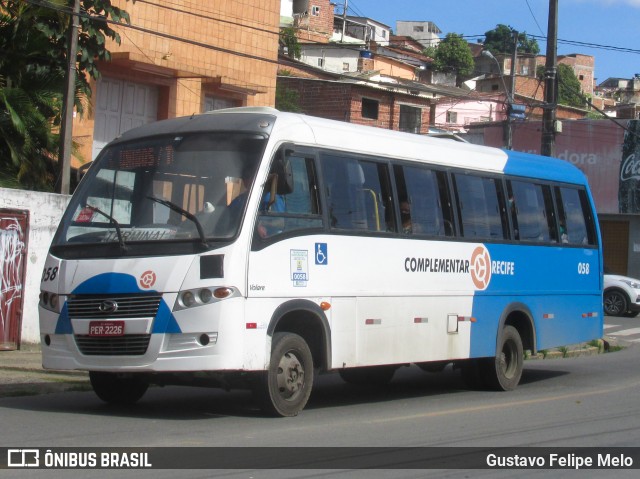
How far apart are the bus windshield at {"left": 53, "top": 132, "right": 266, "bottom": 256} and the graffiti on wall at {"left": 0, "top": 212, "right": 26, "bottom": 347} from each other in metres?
5.29

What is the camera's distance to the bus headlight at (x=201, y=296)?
9234 millimetres

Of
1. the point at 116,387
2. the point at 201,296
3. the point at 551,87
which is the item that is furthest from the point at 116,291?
the point at 551,87

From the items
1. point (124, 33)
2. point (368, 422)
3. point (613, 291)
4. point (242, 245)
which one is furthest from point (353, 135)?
point (613, 291)

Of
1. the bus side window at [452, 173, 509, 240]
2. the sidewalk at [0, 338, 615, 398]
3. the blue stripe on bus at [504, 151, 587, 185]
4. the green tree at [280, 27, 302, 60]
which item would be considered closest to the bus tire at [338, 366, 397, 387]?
the bus side window at [452, 173, 509, 240]

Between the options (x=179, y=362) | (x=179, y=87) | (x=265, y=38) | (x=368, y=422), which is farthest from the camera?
(x=265, y=38)

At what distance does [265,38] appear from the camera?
84.7ft

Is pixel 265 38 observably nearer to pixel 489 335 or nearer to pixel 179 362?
pixel 489 335

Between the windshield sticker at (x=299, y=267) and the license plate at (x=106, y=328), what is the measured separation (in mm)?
1760

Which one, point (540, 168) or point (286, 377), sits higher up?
point (540, 168)

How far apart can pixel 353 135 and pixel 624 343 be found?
1351cm

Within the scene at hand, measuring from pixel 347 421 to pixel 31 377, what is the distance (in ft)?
Answer: 15.2

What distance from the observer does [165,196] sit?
32.2 ft

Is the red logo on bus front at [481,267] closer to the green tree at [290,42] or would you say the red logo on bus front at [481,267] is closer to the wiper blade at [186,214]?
the wiper blade at [186,214]

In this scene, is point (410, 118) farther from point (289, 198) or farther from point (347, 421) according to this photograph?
point (347, 421)
